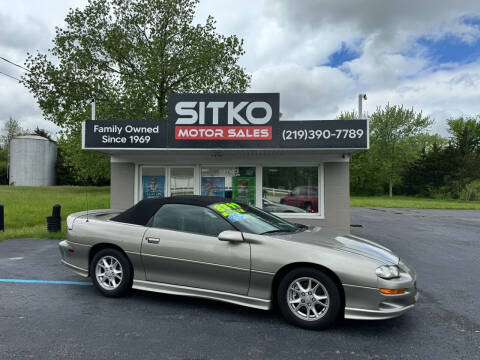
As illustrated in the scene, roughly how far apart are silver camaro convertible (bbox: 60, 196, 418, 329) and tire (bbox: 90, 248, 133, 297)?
0.01m

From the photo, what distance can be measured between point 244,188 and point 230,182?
43cm

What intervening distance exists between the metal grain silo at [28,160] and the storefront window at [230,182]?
56.0 metres

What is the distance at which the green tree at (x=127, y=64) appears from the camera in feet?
66.1

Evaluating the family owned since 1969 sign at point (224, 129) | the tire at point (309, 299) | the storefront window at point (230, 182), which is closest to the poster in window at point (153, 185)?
the storefront window at point (230, 182)

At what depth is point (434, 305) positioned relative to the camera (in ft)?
14.9

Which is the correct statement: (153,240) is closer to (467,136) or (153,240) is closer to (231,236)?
(231,236)

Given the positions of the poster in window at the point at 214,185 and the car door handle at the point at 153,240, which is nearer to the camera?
the car door handle at the point at 153,240

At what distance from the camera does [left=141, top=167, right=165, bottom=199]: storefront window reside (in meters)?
9.78

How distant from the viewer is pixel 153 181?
979cm

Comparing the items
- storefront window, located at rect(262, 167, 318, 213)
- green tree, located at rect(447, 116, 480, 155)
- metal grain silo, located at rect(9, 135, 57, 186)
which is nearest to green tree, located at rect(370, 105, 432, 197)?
green tree, located at rect(447, 116, 480, 155)

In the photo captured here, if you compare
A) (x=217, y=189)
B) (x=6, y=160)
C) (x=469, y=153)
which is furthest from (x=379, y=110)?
(x=6, y=160)

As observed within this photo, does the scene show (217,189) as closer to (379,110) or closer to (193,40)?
(193,40)

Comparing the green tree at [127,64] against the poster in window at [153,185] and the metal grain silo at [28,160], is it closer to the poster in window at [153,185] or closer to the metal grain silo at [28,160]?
the poster in window at [153,185]

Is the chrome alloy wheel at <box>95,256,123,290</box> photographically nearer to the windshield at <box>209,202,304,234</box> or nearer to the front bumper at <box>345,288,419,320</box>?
the windshield at <box>209,202,304,234</box>
